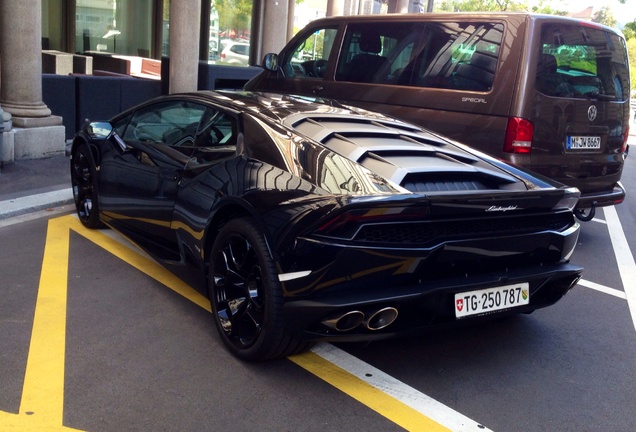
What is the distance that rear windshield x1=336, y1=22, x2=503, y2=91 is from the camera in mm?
6508

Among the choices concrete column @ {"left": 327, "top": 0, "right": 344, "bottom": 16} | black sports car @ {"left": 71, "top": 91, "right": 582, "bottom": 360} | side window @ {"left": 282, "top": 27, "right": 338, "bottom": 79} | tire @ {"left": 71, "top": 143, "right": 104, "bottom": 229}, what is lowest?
tire @ {"left": 71, "top": 143, "right": 104, "bottom": 229}

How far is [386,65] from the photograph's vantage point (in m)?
A: 7.52

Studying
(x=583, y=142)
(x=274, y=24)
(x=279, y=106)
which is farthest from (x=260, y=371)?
(x=274, y=24)

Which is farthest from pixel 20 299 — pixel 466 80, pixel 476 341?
pixel 466 80

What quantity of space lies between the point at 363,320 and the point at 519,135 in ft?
11.1

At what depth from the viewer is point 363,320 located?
3.40 metres

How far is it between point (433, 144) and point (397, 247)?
1.23m

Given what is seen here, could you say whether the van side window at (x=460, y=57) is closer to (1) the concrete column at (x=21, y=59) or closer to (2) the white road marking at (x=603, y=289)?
(2) the white road marking at (x=603, y=289)

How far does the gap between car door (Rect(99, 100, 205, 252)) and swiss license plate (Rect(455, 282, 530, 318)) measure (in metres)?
1.94

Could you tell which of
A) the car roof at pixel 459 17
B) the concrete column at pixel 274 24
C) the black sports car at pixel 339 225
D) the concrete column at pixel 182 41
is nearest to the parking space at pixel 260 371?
the black sports car at pixel 339 225

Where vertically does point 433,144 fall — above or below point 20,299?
above

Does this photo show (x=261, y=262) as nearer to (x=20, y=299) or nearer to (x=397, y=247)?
(x=397, y=247)

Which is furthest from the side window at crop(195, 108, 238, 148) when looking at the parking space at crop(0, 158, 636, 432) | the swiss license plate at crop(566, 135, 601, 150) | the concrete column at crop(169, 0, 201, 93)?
the concrete column at crop(169, 0, 201, 93)

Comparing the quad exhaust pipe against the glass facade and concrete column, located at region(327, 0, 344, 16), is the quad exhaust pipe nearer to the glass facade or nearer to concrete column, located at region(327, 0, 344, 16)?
concrete column, located at region(327, 0, 344, 16)
